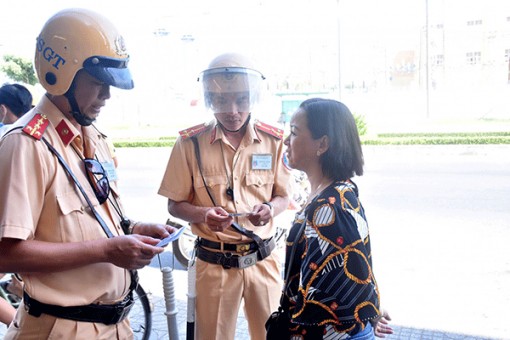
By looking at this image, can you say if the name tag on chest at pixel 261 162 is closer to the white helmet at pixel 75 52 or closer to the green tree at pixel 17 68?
the white helmet at pixel 75 52

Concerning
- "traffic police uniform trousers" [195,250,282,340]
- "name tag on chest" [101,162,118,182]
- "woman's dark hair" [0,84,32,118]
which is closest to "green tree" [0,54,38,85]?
"woman's dark hair" [0,84,32,118]

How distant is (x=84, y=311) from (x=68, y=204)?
0.34m

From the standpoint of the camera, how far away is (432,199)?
23.1ft

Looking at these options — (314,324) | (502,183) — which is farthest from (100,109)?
(502,183)

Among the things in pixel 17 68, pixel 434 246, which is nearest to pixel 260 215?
pixel 434 246

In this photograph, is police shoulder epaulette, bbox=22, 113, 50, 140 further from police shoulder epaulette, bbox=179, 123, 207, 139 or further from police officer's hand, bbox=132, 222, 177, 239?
police shoulder epaulette, bbox=179, 123, 207, 139

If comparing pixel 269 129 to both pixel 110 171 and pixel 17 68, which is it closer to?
pixel 110 171

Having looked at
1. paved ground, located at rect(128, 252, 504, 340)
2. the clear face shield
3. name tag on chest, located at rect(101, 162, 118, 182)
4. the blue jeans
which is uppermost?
the clear face shield

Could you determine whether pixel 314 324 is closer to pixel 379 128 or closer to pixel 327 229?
pixel 327 229

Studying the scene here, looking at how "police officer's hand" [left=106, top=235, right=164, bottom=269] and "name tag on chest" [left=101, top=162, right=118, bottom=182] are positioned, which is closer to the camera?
"police officer's hand" [left=106, top=235, right=164, bottom=269]

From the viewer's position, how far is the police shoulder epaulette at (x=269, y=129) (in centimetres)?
250

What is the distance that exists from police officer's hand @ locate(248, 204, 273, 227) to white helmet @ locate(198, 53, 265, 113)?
0.51m

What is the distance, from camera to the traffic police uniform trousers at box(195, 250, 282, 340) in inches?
87.9

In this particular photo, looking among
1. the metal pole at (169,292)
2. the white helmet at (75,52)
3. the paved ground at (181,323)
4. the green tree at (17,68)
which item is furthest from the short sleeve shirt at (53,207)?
the green tree at (17,68)
